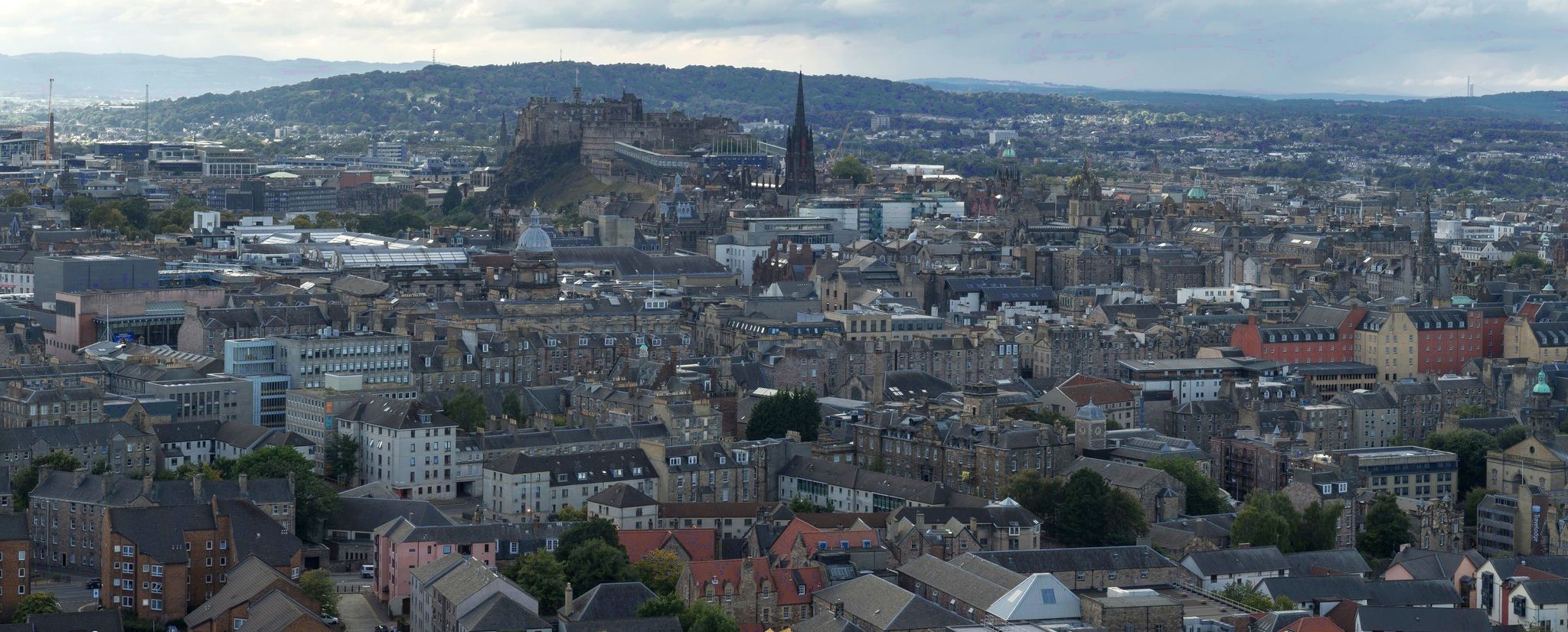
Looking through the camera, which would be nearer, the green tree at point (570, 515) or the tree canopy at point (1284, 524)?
the green tree at point (570, 515)

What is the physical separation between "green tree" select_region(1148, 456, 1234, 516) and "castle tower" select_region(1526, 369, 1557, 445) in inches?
692

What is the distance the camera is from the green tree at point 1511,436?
112 metres

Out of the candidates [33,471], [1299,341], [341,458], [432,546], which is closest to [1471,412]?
[1299,341]

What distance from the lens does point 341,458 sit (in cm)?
9988

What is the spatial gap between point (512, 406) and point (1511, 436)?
141ft

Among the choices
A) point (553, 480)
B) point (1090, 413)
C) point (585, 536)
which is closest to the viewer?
point (585, 536)

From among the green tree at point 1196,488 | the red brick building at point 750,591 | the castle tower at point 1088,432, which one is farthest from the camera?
the castle tower at point 1088,432

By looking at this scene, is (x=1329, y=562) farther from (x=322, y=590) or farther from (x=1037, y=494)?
(x=322, y=590)

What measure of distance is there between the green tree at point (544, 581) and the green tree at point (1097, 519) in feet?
70.1

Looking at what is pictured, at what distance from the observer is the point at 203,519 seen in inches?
3265

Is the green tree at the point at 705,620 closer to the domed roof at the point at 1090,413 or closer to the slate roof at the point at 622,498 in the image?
the slate roof at the point at 622,498

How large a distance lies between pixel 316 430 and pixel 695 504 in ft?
64.0

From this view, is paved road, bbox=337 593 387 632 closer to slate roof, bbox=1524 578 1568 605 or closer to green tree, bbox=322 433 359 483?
green tree, bbox=322 433 359 483

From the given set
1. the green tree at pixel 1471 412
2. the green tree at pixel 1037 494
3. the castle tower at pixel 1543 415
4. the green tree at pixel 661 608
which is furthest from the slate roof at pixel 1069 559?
the green tree at pixel 1471 412
